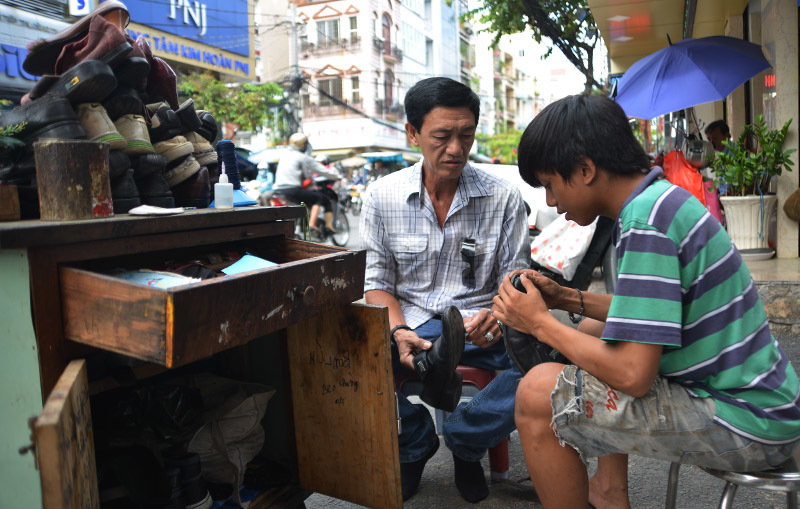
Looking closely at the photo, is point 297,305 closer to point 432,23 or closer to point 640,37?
point 640,37

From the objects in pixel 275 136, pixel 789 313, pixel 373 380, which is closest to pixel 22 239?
pixel 373 380

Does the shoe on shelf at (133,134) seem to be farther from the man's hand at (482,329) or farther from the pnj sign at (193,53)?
the pnj sign at (193,53)

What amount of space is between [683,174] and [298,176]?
15.8 feet

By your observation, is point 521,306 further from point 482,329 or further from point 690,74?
point 690,74

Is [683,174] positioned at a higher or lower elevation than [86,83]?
lower

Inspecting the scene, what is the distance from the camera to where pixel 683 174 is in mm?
6191

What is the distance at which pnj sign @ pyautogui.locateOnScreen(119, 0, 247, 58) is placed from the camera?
1581 cm

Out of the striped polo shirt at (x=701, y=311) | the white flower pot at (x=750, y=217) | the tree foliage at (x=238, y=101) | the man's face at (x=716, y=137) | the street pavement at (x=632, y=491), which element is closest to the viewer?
the striped polo shirt at (x=701, y=311)

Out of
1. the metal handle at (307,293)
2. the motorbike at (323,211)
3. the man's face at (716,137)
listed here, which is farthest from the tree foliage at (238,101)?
the metal handle at (307,293)

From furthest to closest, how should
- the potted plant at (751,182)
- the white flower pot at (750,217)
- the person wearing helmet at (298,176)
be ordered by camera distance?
the person wearing helmet at (298,176) → the white flower pot at (750,217) → the potted plant at (751,182)

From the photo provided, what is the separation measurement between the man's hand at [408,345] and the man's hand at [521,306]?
1.57 ft

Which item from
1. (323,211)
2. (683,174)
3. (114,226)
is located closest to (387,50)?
(323,211)

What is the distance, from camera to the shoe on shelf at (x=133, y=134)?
1773 millimetres

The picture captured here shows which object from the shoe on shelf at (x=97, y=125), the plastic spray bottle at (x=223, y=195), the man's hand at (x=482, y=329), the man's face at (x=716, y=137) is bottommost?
the man's hand at (x=482, y=329)
